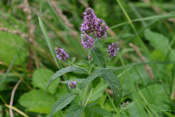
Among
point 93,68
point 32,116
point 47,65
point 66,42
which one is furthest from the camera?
point 66,42

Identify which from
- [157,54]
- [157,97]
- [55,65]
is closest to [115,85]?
[157,97]

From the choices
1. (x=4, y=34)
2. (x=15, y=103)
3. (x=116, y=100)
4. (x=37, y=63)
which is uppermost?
(x=4, y=34)

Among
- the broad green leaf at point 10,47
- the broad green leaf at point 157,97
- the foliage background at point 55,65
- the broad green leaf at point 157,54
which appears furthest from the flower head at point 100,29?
the broad green leaf at point 157,54

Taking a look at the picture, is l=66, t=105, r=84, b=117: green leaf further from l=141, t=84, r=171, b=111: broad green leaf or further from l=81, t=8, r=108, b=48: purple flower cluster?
l=141, t=84, r=171, b=111: broad green leaf

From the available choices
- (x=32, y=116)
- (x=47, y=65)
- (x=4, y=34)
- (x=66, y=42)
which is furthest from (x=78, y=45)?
(x=32, y=116)

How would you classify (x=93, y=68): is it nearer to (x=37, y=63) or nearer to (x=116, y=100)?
(x=116, y=100)

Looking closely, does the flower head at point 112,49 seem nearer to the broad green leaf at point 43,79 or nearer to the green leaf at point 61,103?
the green leaf at point 61,103

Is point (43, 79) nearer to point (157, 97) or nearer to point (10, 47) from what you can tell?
point (10, 47)

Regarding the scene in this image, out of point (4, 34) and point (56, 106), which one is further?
point (4, 34)
